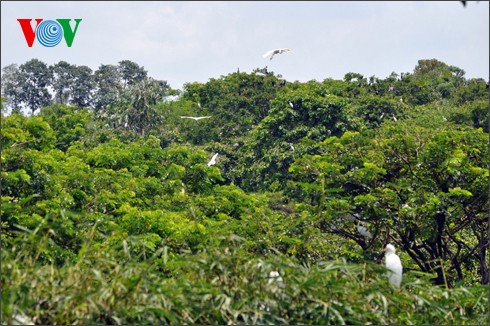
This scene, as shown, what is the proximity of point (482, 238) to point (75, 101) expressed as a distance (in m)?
39.3

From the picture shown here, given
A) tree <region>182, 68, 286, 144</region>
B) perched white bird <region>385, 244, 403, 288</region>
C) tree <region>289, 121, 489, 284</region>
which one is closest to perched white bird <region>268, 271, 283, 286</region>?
perched white bird <region>385, 244, 403, 288</region>

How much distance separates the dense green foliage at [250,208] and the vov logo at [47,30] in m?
1.48

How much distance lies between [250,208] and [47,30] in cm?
511

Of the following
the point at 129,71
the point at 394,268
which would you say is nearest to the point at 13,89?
the point at 129,71

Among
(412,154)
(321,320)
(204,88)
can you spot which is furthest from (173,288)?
(204,88)

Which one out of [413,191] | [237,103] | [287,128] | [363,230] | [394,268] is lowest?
[363,230]

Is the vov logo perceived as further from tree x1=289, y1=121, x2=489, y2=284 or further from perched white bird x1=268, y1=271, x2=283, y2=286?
perched white bird x1=268, y1=271, x2=283, y2=286

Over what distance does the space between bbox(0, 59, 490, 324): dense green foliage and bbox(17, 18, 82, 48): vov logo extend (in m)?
1.48

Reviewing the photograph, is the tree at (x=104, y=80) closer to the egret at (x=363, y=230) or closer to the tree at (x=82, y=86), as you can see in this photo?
the tree at (x=82, y=86)

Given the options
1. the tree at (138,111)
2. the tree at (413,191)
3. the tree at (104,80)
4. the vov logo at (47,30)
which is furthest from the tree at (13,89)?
the tree at (413,191)

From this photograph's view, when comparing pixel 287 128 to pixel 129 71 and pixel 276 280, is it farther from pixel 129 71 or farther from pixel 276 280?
pixel 129 71

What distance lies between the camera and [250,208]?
18.0m

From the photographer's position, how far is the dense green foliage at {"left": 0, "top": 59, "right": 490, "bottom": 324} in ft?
20.2

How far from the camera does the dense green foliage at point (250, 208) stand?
242 inches
